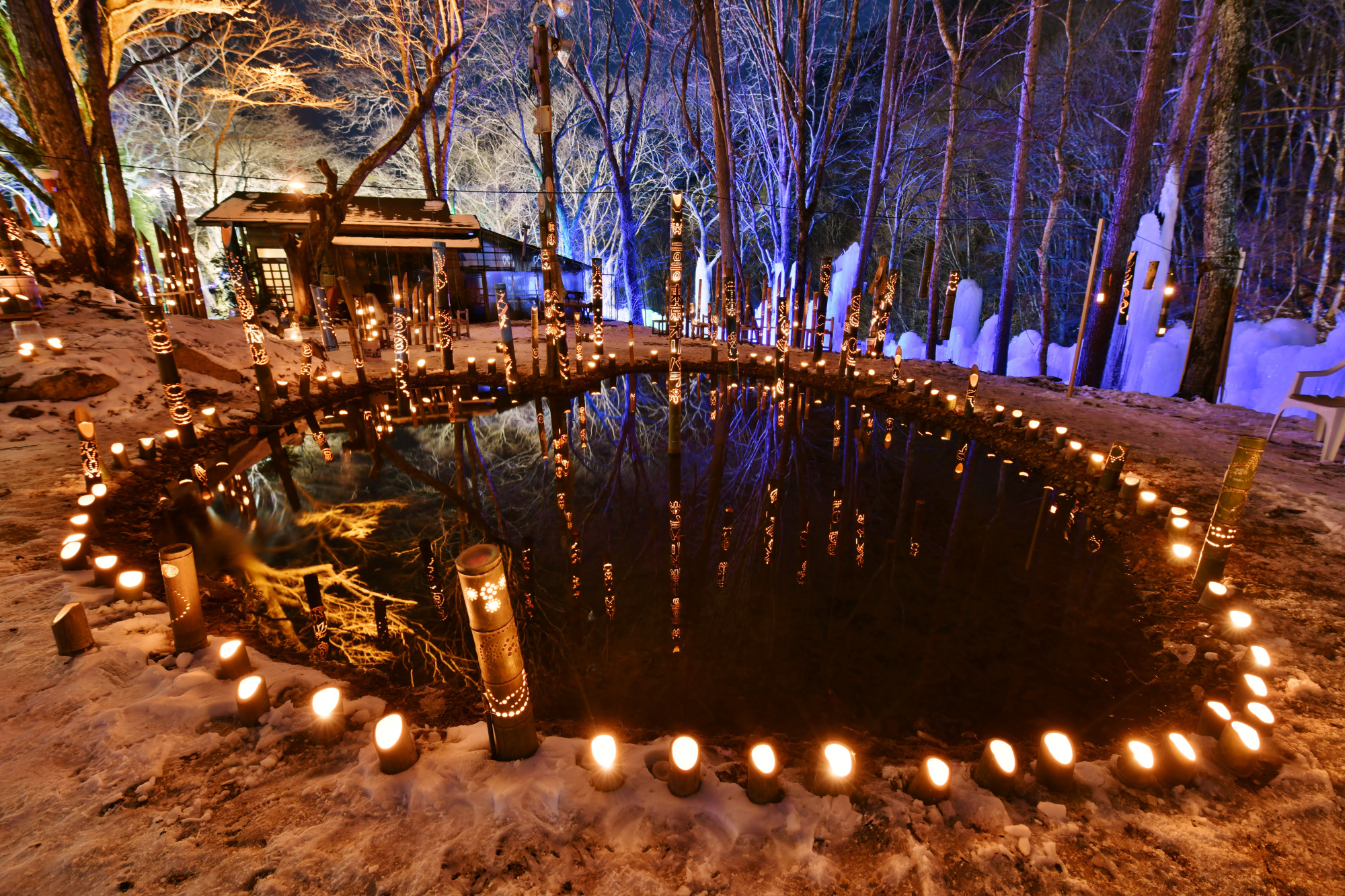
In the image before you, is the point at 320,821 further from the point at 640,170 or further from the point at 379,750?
the point at 640,170

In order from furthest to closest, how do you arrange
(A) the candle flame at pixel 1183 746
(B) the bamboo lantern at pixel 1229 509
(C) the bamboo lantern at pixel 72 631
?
1. (B) the bamboo lantern at pixel 1229 509
2. (C) the bamboo lantern at pixel 72 631
3. (A) the candle flame at pixel 1183 746

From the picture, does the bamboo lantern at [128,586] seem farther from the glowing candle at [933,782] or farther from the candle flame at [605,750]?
the glowing candle at [933,782]

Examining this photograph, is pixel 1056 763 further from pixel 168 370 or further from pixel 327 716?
pixel 168 370

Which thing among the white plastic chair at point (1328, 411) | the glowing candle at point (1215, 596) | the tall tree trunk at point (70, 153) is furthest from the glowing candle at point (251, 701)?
the tall tree trunk at point (70, 153)

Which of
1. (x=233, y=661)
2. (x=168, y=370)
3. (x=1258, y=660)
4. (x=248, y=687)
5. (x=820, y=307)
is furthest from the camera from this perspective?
(x=820, y=307)

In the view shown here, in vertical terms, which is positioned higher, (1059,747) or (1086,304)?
(1086,304)

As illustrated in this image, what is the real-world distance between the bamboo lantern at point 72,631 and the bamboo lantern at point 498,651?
2451 mm

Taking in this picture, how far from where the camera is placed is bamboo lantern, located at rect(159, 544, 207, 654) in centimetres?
292

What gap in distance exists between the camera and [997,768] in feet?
→ 7.43

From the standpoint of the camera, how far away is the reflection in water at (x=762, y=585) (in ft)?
10.2

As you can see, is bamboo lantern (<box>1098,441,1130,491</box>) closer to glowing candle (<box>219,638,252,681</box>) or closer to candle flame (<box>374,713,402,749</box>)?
candle flame (<box>374,713,402,749</box>)

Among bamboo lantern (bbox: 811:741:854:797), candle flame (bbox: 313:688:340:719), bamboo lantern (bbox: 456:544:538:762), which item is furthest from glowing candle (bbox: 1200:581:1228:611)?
candle flame (bbox: 313:688:340:719)

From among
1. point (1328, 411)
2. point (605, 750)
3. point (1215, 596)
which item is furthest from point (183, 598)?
point (1328, 411)

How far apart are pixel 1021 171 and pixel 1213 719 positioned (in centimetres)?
1221
